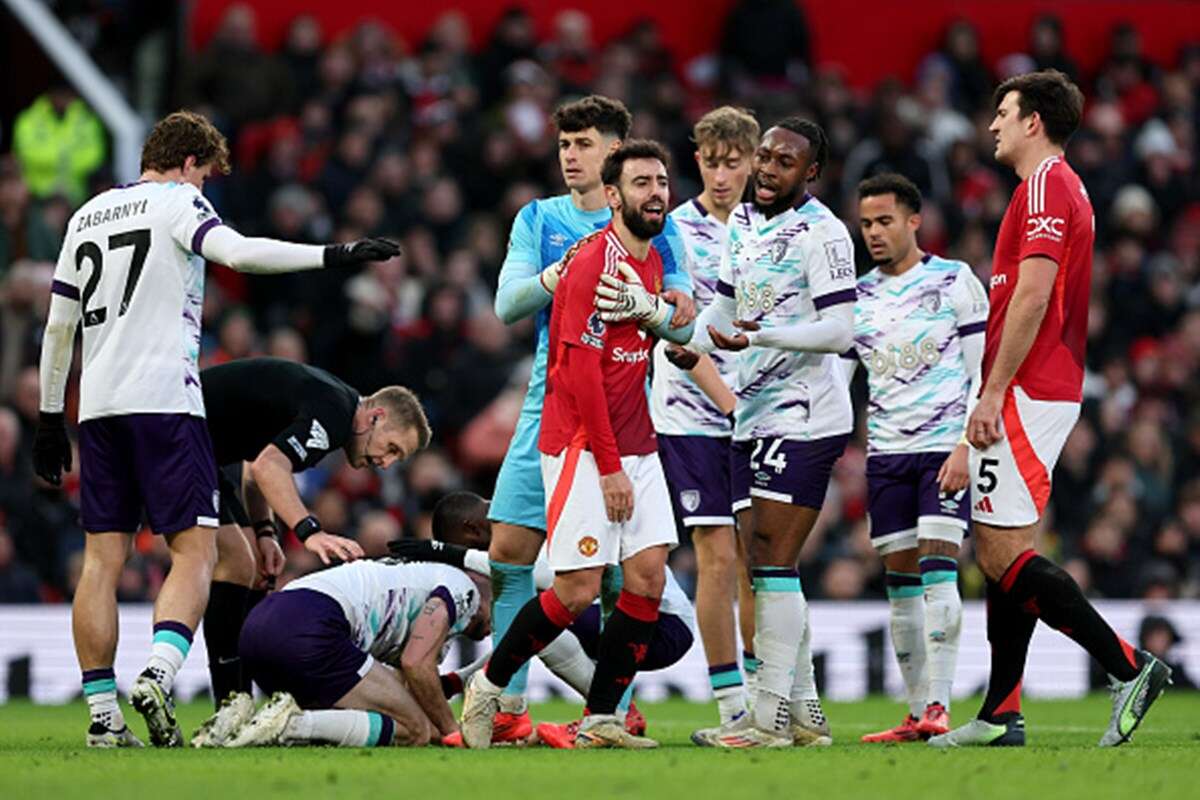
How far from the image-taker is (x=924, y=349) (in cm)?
1039

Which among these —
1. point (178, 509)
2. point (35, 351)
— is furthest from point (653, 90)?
point (178, 509)

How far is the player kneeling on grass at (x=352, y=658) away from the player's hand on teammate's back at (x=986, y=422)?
240 centimetres

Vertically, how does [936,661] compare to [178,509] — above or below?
below

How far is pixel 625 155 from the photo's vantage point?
9.06m

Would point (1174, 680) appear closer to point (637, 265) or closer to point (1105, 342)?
point (1105, 342)

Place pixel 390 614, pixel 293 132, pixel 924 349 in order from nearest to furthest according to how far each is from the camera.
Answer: pixel 390 614, pixel 924 349, pixel 293 132

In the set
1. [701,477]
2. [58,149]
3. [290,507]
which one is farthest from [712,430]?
[58,149]

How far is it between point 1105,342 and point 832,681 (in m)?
6.24

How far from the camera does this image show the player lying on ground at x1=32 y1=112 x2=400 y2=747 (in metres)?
9.19

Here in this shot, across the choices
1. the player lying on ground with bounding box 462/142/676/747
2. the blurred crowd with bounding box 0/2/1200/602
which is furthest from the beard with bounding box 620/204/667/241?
the blurred crowd with bounding box 0/2/1200/602

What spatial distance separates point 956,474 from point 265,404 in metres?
3.14

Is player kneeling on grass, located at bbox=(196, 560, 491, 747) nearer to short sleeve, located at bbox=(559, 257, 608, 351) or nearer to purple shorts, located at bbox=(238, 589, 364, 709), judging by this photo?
purple shorts, located at bbox=(238, 589, 364, 709)

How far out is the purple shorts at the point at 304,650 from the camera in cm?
916

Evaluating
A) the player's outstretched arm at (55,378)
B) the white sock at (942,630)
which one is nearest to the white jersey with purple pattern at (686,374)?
the white sock at (942,630)
